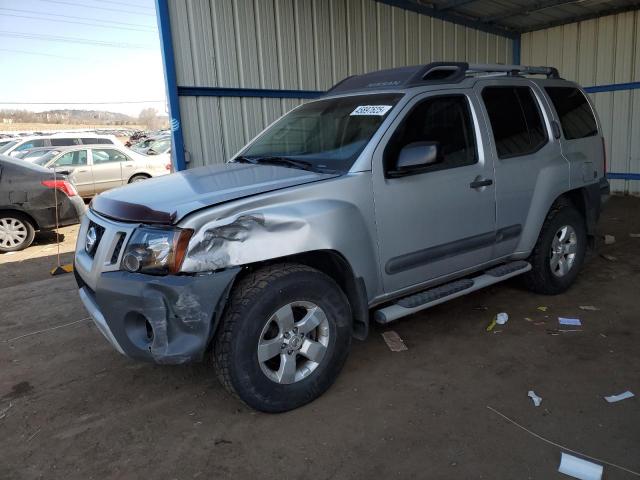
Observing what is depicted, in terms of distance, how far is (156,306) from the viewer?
2.61 metres

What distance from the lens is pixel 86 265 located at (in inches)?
121

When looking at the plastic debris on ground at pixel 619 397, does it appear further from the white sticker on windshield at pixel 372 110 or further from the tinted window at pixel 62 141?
the tinted window at pixel 62 141

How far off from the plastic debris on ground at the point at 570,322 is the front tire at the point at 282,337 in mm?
2083

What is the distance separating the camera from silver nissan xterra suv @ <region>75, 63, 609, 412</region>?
2684mm

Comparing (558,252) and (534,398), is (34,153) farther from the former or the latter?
(534,398)

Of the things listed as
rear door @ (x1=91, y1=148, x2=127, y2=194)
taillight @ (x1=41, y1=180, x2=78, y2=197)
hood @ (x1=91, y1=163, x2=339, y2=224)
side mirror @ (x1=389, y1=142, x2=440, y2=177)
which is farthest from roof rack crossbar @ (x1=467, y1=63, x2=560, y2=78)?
rear door @ (x1=91, y1=148, x2=127, y2=194)

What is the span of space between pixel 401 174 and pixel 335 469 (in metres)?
1.82

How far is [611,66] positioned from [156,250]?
11173mm

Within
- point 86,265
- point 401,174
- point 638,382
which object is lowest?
point 638,382

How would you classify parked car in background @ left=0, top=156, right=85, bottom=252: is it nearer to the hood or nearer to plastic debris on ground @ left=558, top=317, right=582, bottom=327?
the hood

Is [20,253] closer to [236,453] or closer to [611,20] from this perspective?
[236,453]

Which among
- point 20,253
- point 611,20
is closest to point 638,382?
point 20,253

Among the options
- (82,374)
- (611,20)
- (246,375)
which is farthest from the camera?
(611,20)

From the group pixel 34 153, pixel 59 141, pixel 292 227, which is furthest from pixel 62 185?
pixel 59 141
